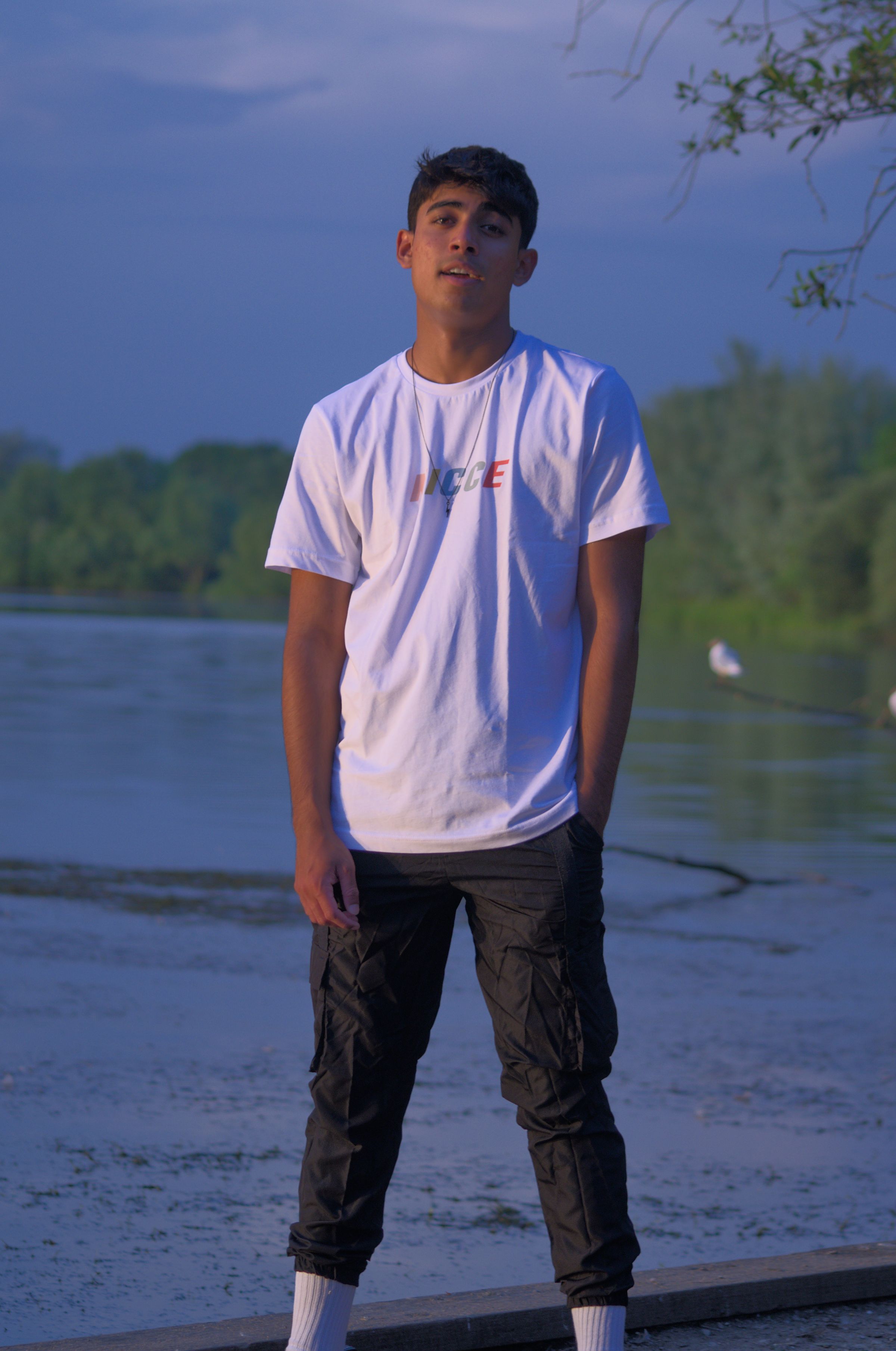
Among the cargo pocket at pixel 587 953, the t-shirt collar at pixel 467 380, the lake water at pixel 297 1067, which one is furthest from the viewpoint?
the lake water at pixel 297 1067

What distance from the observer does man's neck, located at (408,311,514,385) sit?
2688mm

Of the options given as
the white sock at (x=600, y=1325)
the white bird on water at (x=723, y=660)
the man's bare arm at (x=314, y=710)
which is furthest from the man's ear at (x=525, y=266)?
the white bird on water at (x=723, y=660)

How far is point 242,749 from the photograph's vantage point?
17.3 m

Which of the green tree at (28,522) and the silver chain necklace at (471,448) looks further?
the green tree at (28,522)

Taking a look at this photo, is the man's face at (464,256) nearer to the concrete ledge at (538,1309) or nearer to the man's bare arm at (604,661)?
the man's bare arm at (604,661)

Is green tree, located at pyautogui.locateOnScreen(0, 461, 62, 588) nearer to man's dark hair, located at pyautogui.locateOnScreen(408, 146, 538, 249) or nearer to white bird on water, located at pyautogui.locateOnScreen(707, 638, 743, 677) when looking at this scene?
white bird on water, located at pyautogui.locateOnScreen(707, 638, 743, 677)

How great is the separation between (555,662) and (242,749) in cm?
1487

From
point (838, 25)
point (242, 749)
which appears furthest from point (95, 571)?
point (838, 25)

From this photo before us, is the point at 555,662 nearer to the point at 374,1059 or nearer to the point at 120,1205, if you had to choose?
the point at 374,1059

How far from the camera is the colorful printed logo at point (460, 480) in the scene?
2.59 m

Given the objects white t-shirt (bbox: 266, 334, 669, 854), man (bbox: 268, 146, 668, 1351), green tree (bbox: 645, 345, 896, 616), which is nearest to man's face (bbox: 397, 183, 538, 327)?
man (bbox: 268, 146, 668, 1351)

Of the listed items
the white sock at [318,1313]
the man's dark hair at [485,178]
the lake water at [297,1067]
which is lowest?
the lake water at [297,1067]

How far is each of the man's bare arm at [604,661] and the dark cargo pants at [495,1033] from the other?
80 mm

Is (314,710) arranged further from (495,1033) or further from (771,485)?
(771,485)
